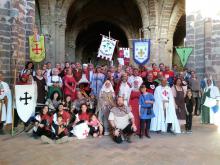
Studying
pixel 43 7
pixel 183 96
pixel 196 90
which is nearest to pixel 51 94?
pixel 183 96

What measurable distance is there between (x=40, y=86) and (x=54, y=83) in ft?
1.34

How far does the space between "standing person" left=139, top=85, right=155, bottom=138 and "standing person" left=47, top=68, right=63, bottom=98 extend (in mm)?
2265

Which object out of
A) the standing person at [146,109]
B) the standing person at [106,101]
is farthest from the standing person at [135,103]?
the standing person at [106,101]

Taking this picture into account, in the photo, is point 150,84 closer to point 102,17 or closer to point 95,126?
point 95,126

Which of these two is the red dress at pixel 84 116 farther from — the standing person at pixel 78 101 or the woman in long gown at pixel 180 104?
the woman in long gown at pixel 180 104

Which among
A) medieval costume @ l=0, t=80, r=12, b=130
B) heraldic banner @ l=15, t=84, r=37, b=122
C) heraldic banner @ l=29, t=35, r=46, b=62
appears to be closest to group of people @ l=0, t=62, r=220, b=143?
heraldic banner @ l=15, t=84, r=37, b=122

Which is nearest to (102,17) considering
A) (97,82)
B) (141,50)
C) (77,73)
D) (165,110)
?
(141,50)

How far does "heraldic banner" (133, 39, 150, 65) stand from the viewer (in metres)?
10.5

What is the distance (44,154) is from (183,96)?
13.9 feet

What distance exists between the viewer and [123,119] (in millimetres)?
7434

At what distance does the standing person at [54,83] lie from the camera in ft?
28.2

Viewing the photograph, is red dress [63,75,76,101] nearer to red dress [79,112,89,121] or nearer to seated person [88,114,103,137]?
red dress [79,112,89,121]

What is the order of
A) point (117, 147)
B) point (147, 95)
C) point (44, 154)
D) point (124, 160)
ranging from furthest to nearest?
point (147, 95) → point (117, 147) → point (44, 154) → point (124, 160)

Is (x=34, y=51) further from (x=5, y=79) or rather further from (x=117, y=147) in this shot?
(x=117, y=147)
